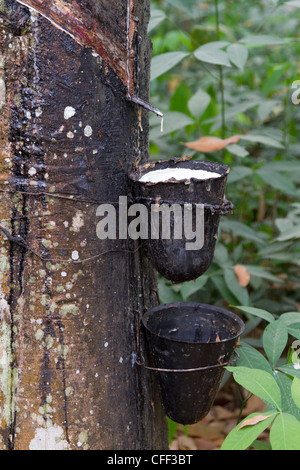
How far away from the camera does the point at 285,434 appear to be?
869 mm

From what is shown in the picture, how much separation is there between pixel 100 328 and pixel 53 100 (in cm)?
54

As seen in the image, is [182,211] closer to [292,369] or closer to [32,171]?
[32,171]

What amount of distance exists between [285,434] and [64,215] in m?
0.64

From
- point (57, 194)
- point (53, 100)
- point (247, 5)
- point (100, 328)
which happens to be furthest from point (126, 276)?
point (247, 5)

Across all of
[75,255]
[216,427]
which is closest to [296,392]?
[75,255]

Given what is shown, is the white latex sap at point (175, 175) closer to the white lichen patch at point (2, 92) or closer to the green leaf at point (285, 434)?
the white lichen patch at point (2, 92)

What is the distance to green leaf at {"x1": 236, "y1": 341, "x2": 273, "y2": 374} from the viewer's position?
1195 mm

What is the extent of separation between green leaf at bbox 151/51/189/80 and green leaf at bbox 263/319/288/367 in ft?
2.79

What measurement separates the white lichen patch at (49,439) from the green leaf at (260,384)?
0.45m

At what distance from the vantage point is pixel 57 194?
3.59ft

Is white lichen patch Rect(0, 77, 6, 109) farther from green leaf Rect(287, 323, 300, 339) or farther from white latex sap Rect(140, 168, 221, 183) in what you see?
green leaf Rect(287, 323, 300, 339)

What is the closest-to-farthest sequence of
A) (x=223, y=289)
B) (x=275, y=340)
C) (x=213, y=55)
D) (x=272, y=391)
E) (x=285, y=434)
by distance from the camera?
(x=285, y=434)
(x=272, y=391)
(x=275, y=340)
(x=213, y=55)
(x=223, y=289)

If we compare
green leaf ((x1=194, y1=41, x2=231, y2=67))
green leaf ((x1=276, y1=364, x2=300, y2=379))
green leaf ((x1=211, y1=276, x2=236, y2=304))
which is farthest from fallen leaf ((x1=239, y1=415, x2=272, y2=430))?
green leaf ((x1=194, y1=41, x2=231, y2=67))
